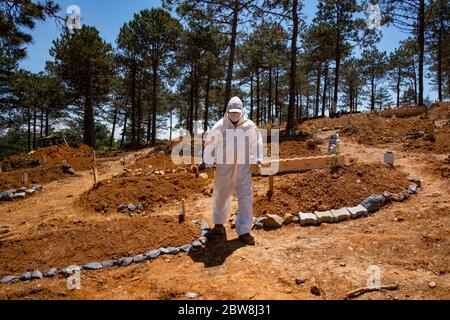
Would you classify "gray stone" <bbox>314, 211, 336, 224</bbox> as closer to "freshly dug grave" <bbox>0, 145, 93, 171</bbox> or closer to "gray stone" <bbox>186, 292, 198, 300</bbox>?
"gray stone" <bbox>186, 292, 198, 300</bbox>

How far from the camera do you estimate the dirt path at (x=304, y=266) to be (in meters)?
3.75

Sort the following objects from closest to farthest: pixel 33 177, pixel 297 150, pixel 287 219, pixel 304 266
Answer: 1. pixel 304 266
2. pixel 287 219
3. pixel 297 150
4. pixel 33 177

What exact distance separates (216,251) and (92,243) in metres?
2.00

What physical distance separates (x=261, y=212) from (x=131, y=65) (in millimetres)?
21410

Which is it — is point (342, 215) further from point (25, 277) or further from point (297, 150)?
point (297, 150)

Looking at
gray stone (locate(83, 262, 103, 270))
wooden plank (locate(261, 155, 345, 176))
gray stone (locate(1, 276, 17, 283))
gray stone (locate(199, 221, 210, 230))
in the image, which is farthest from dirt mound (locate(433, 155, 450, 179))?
gray stone (locate(1, 276, 17, 283))

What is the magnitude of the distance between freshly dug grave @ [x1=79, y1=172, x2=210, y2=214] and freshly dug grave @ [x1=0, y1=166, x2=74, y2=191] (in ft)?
13.7

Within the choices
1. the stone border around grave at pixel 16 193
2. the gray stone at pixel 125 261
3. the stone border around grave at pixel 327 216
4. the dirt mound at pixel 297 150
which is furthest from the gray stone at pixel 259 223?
the stone border around grave at pixel 16 193

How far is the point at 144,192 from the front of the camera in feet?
28.1

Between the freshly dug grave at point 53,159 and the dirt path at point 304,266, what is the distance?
1178 centimetres

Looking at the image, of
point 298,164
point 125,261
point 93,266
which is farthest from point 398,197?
point 93,266

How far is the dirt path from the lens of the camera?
3.75 metres

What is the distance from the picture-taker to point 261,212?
21.0 feet
